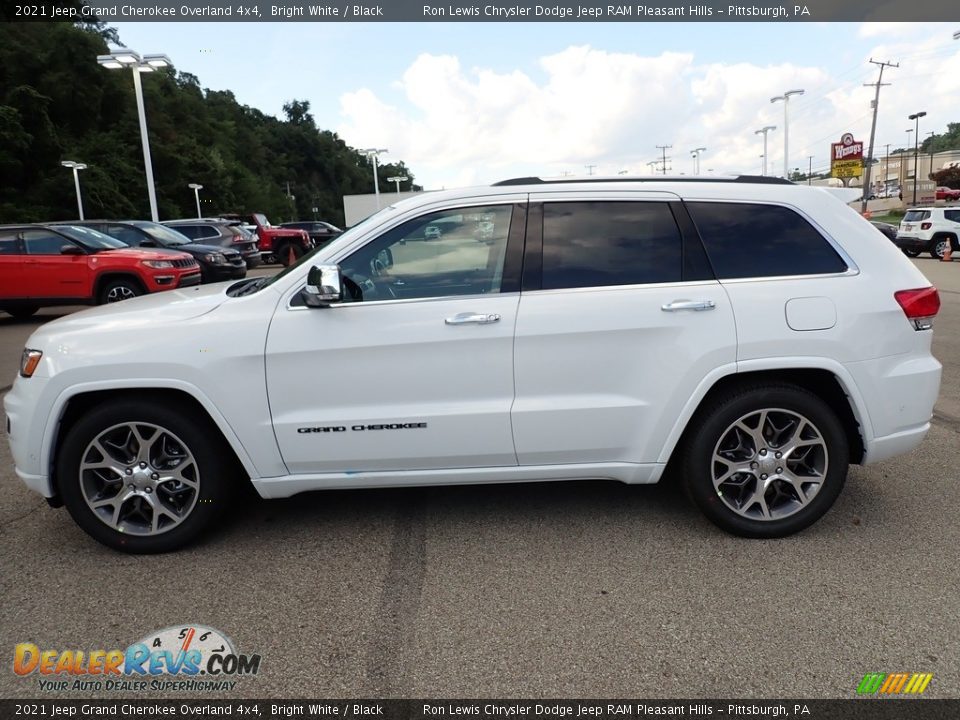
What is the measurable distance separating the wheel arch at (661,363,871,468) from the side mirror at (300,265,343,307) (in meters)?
1.75

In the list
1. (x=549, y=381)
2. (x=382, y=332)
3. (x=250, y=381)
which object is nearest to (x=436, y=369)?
(x=382, y=332)

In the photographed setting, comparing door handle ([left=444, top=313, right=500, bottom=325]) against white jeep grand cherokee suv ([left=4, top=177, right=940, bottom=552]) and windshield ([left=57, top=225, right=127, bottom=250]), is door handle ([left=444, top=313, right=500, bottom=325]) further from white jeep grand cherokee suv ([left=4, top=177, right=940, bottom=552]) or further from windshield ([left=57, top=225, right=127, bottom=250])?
windshield ([left=57, top=225, right=127, bottom=250])

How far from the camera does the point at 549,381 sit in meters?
3.45

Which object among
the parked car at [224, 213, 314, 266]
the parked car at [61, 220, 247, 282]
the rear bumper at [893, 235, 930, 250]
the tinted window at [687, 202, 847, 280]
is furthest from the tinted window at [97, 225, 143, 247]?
the rear bumper at [893, 235, 930, 250]

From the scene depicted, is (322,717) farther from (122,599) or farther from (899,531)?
(899,531)

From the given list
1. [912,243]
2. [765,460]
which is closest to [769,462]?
[765,460]

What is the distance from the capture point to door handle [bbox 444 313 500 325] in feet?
11.2

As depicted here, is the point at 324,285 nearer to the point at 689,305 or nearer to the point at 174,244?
the point at 689,305

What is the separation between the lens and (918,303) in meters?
3.50

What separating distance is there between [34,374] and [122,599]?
3.93 feet

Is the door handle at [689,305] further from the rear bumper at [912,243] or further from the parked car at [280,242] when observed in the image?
the parked car at [280,242]

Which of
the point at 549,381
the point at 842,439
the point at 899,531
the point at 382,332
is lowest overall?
the point at 899,531

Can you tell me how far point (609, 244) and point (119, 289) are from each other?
10.8 meters

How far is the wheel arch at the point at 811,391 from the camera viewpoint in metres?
3.46
